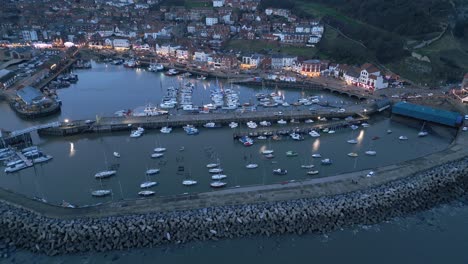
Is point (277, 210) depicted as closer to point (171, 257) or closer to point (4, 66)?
point (171, 257)

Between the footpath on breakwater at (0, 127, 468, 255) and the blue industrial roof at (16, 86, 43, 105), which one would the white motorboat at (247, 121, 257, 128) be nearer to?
the footpath on breakwater at (0, 127, 468, 255)

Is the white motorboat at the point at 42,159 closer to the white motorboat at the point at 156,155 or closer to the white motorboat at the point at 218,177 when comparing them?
the white motorboat at the point at 156,155

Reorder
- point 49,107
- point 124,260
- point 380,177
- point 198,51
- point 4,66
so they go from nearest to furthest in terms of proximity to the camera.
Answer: point 124,260 < point 380,177 < point 49,107 < point 4,66 < point 198,51

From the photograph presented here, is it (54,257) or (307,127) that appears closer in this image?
(54,257)

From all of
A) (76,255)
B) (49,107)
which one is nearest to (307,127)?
(76,255)

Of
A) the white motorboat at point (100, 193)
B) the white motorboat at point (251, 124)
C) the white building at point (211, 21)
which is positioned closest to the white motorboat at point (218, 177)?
the white motorboat at point (100, 193)

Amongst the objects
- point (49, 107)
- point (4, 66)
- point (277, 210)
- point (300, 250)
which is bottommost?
point (300, 250)

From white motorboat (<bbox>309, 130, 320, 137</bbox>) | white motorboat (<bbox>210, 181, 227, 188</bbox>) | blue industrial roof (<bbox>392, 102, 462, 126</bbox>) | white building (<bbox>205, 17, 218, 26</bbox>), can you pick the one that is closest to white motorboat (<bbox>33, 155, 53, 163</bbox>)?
white motorboat (<bbox>210, 181, 227, 188</bbox>)

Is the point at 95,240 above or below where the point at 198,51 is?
below
